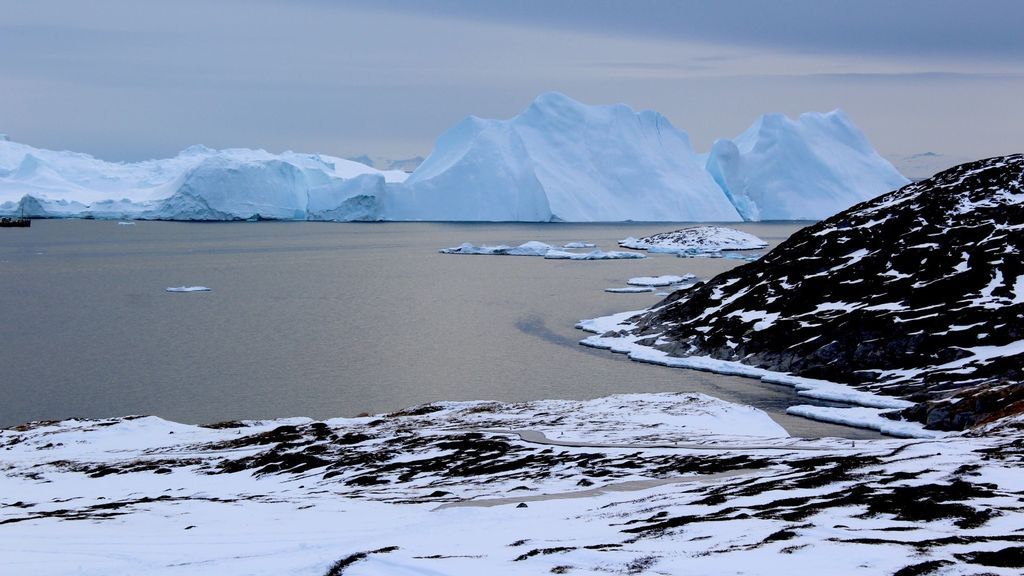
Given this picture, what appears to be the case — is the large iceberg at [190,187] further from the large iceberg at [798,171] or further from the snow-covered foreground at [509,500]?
the snow-covered foreground at [509,500]

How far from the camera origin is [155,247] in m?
103

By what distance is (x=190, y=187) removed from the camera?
135m

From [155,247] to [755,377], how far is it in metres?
85.9

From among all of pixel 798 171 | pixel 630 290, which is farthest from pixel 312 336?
pixel 798 171

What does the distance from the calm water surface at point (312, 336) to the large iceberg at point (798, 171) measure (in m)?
52.5

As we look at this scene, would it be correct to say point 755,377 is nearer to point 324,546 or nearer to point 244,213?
point 324,546

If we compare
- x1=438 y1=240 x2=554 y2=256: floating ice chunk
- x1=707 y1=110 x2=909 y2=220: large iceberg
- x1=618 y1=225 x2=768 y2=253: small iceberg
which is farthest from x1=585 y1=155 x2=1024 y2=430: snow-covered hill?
x1=707 y1=110 x2=909 y2=220: large iceberg

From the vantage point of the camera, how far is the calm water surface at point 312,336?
97.2 ft

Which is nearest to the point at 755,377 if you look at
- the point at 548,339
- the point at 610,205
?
the point at 548,339

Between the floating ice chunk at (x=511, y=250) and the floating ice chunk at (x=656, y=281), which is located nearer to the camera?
the floating ice chunk at (x=656, y=281)

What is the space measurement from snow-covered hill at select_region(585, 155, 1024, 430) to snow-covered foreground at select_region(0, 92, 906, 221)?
3286 inches

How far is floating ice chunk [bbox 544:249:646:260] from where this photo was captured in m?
84.4

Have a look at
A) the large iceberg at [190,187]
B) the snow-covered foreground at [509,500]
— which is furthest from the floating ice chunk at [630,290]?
the large iceberg at [190,187]

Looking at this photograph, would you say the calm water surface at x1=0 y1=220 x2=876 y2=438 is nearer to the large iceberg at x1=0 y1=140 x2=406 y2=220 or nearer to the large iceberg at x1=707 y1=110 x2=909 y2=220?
the large iceberg at x1=0 y1=140 x2=406 y2=220
